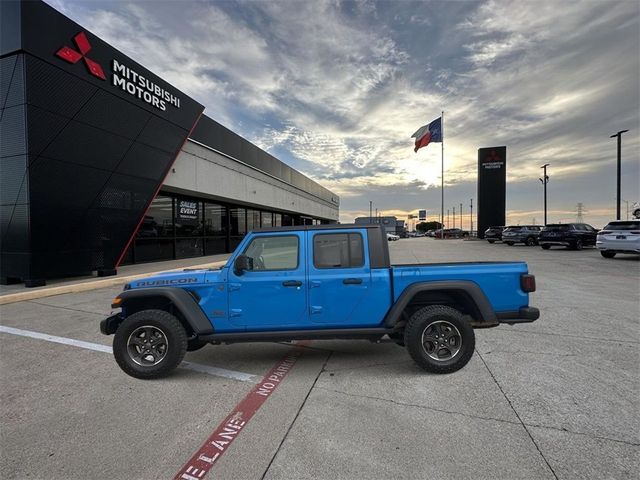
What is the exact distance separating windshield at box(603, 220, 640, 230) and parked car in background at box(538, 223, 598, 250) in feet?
19.3

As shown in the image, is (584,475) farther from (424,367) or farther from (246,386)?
(246,386)

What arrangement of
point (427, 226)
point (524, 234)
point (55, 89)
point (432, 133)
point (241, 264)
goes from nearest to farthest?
point (241, 264)
point (55, 89)
point (524, 234)
point (432, 133)
point (427, 226)

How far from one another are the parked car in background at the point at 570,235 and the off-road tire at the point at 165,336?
23.1 m

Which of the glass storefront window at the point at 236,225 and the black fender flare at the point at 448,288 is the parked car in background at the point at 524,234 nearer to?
the glass storefront window at the point at 236,225

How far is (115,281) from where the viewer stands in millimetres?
9789

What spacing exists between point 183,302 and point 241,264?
78 centimetres

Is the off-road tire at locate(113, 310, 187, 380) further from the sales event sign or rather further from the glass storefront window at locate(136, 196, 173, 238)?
the sales event sign

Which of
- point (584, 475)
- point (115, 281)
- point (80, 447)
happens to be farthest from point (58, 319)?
point (584, 475)

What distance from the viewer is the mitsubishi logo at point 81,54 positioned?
8703mm

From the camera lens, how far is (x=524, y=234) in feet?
82.5

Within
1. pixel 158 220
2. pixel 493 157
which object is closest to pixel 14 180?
pixel 158 220

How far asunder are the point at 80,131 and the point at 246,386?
9848mm

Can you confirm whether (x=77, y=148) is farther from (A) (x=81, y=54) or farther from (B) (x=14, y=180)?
(A) (x=81, y=54)

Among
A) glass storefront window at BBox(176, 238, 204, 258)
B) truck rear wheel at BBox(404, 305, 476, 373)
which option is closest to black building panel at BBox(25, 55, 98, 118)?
glass storefront window at BBox(176, 238, 204, 258)
